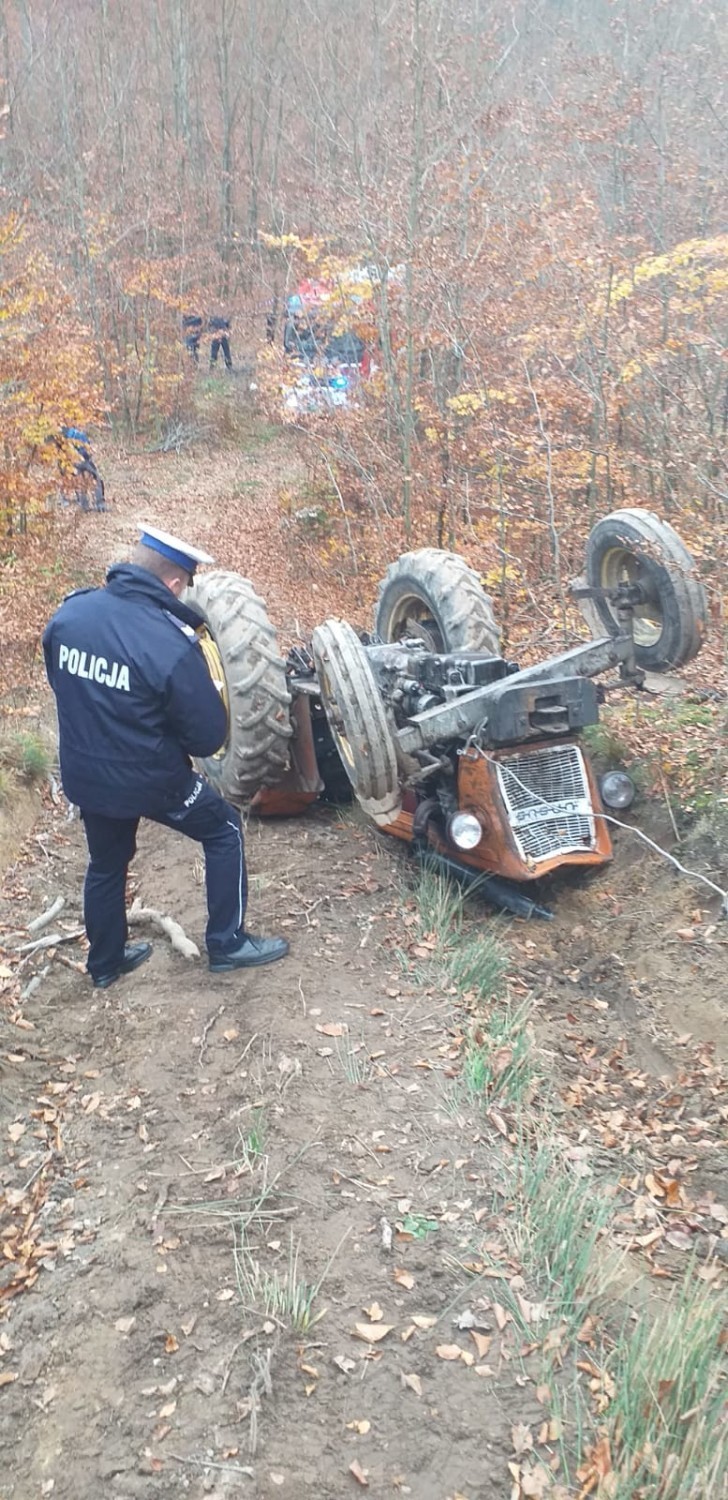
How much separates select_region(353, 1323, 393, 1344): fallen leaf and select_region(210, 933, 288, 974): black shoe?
7.24 ft

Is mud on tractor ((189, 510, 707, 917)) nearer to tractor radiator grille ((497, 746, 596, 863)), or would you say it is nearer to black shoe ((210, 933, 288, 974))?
tractor radiator grille ((497, 746, 596, 863))

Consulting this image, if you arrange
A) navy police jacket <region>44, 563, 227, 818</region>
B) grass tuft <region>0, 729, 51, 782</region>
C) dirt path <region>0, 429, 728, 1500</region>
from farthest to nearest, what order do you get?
grass tuft <region>0, 729, 51, 782</region> < navy police jacket <region>44, 563, 227, 818</region> < dirt path <region>0, 429, 728, 1500</region>

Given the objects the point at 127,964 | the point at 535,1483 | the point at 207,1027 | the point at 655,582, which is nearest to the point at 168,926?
the point at 127,964

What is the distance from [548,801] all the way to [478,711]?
2.12 feet

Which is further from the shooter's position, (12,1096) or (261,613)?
(261,613)

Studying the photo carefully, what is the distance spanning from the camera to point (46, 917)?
6191 mm

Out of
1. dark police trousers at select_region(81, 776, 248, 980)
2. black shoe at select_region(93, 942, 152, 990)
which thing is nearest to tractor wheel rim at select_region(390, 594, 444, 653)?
dark police trousers at select_region(81, 776, 248, 980)

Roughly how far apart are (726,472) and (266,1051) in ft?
17.7

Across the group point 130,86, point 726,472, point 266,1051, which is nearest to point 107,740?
point 266,1051

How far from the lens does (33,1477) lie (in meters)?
2.96

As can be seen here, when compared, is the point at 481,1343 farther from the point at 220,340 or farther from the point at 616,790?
the point at 220,340

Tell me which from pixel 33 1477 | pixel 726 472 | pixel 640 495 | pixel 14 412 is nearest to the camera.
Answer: pixel 33 1477

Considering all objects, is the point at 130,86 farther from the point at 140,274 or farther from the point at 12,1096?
the point at 12,1096

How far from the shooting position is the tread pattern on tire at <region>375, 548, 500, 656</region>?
6.71 metres
